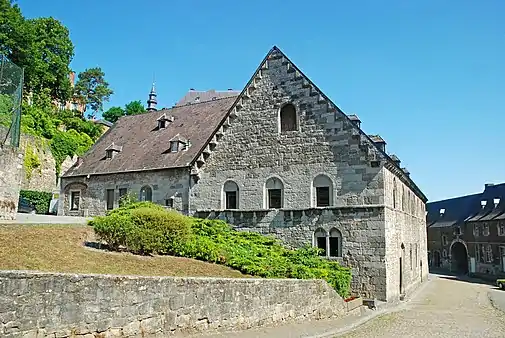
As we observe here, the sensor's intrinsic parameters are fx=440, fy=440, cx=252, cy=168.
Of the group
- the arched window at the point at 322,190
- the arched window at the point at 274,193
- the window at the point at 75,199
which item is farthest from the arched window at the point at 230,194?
the window at the point at 75,199

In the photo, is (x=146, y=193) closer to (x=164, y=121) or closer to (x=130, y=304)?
(x=164, y=121)

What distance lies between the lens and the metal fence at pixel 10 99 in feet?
60.2

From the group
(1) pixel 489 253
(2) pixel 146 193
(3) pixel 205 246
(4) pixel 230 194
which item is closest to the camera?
(3) pixel 205 246

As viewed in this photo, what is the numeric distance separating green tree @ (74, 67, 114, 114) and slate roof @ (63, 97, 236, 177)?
3755 centimetres

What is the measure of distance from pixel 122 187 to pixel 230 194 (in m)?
7.87

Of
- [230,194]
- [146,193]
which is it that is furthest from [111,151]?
[230,194]

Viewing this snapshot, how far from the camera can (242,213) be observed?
74.6ft

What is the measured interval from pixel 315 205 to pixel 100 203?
1459 cm

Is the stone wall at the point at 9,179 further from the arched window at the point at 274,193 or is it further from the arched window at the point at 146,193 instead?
the arched window at the point at 274,193

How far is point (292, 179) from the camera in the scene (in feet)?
71.7

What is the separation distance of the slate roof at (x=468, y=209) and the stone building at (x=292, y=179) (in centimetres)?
3022

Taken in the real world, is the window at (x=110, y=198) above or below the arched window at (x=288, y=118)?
below

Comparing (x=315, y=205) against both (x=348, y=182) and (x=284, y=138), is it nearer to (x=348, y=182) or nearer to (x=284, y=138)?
(x=348, y=182)

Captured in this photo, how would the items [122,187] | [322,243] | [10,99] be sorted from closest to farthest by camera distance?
[10,99] < [322,243] < [122,187]
